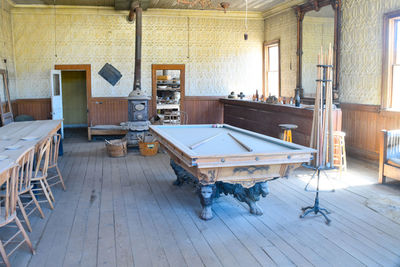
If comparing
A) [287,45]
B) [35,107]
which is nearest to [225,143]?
[287,45]

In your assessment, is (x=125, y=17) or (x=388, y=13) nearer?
(x=388, y=13)

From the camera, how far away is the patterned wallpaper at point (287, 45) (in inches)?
404

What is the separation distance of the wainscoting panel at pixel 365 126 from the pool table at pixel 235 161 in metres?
3.44

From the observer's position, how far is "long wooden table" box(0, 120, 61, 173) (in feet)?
12.8

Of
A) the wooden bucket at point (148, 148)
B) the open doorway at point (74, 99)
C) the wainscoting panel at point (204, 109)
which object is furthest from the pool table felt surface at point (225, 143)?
the open doorway at point (74, 99)

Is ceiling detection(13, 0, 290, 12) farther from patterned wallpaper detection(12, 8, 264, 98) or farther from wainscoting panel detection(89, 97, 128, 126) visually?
wainscoting panel detection(89, 97, 128, 126)

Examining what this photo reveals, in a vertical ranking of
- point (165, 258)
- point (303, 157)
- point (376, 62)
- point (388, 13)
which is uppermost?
point (388, 13)

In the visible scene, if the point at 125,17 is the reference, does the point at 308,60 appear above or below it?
below

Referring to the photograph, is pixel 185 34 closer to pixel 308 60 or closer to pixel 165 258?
pixel 308 60

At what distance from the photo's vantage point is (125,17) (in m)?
11.2

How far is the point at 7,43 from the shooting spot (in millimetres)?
10094

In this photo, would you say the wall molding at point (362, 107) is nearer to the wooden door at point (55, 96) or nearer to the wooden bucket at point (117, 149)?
the wooden bucket at point (117, 149)

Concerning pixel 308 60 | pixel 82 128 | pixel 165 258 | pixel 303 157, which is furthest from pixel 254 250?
pixel 82 128

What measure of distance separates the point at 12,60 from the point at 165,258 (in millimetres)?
9323
